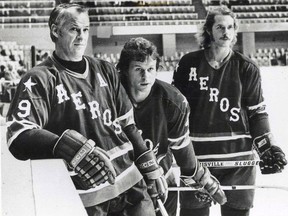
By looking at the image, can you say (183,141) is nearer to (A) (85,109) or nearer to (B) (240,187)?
(B) (240,187)

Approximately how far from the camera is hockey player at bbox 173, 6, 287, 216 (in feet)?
6.12

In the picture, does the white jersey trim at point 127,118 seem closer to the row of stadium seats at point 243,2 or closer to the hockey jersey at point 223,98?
the hockey jersey at point 223,98

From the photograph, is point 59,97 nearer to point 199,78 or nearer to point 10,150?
point 10,150

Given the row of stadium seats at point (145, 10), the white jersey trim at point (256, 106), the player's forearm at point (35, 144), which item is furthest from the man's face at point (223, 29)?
the player's forearm at point (35, 144)

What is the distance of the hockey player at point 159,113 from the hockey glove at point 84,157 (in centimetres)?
23

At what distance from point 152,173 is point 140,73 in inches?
13.6

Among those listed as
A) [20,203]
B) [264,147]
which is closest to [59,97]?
[20,203]

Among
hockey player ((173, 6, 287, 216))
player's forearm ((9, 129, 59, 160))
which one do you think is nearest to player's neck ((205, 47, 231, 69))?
hockey player ((173, 6, 287, 216))

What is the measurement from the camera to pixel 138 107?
176 cm

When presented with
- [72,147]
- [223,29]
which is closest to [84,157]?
[72,147]

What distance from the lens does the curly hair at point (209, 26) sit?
186cm

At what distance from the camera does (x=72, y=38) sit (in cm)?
163

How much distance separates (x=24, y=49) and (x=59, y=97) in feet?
0.92

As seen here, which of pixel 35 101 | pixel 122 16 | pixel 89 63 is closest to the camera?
pixel 35 101
